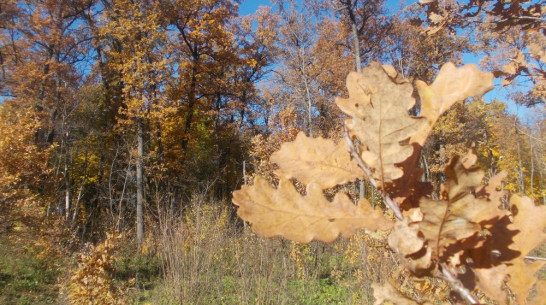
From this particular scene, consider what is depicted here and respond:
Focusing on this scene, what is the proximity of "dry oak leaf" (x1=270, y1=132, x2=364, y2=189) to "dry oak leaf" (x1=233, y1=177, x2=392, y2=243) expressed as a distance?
34 mm

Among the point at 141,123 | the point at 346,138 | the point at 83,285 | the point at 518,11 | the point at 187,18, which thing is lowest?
the point at 83,285

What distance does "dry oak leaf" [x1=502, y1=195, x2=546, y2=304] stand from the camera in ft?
1.30

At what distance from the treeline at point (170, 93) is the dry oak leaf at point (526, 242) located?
7.02 m

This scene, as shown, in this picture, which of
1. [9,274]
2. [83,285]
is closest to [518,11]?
[83,285]

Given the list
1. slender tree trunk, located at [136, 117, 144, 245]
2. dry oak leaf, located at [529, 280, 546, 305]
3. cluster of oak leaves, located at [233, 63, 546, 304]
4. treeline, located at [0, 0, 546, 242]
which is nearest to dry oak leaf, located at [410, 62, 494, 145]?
cluster of oak leaves, located at [233, 63, 546, 304]

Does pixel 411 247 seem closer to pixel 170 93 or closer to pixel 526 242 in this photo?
pixel 526 242

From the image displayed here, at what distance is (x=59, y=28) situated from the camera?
1191 cm

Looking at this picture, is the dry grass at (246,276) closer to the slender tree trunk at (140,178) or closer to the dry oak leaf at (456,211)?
the dry oak leaf at (456,211)

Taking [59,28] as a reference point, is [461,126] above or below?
below

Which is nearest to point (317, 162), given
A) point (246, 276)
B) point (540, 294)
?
point (540, 294)

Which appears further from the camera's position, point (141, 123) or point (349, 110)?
point (141, 123)

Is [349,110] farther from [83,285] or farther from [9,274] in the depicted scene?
[9,274]

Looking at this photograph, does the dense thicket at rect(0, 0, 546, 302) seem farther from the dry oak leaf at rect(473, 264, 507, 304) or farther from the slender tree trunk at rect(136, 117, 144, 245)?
the dry oak leaf at rect(473, 264, 507, 304)

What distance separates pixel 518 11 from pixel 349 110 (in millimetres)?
1320
